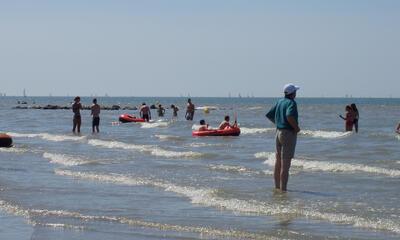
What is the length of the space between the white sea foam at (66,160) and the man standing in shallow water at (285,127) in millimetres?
6469

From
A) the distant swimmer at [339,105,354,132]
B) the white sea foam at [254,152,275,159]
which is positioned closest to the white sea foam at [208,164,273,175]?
the white sea foam at [254,152,275,159]

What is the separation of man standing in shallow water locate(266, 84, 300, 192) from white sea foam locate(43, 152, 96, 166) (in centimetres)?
647

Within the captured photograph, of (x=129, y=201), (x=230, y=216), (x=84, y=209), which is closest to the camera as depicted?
(x=230, y=216)

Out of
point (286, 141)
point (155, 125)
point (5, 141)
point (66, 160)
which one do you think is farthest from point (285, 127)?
point (155, 125)

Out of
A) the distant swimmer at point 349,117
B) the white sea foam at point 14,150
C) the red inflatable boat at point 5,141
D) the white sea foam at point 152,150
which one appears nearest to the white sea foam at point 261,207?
the white sea foam at point 152,150

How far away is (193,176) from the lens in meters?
14.6

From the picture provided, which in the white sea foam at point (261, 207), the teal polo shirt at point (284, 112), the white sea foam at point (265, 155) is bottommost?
the white sea foam at point (265, 155)

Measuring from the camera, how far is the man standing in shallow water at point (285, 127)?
11.7 meters

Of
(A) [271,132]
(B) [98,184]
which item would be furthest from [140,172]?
(A) [271,132]

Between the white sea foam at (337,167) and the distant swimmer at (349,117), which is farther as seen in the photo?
the distant swimmer at (349,117)

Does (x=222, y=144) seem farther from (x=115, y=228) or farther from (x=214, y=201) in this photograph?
(x=115, y=228)

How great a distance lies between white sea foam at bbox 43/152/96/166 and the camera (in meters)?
17.5

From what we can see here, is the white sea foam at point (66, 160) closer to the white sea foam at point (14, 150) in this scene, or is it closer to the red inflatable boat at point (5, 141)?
the white sea foam at point (14, 150)

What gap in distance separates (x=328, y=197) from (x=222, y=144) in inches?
521
